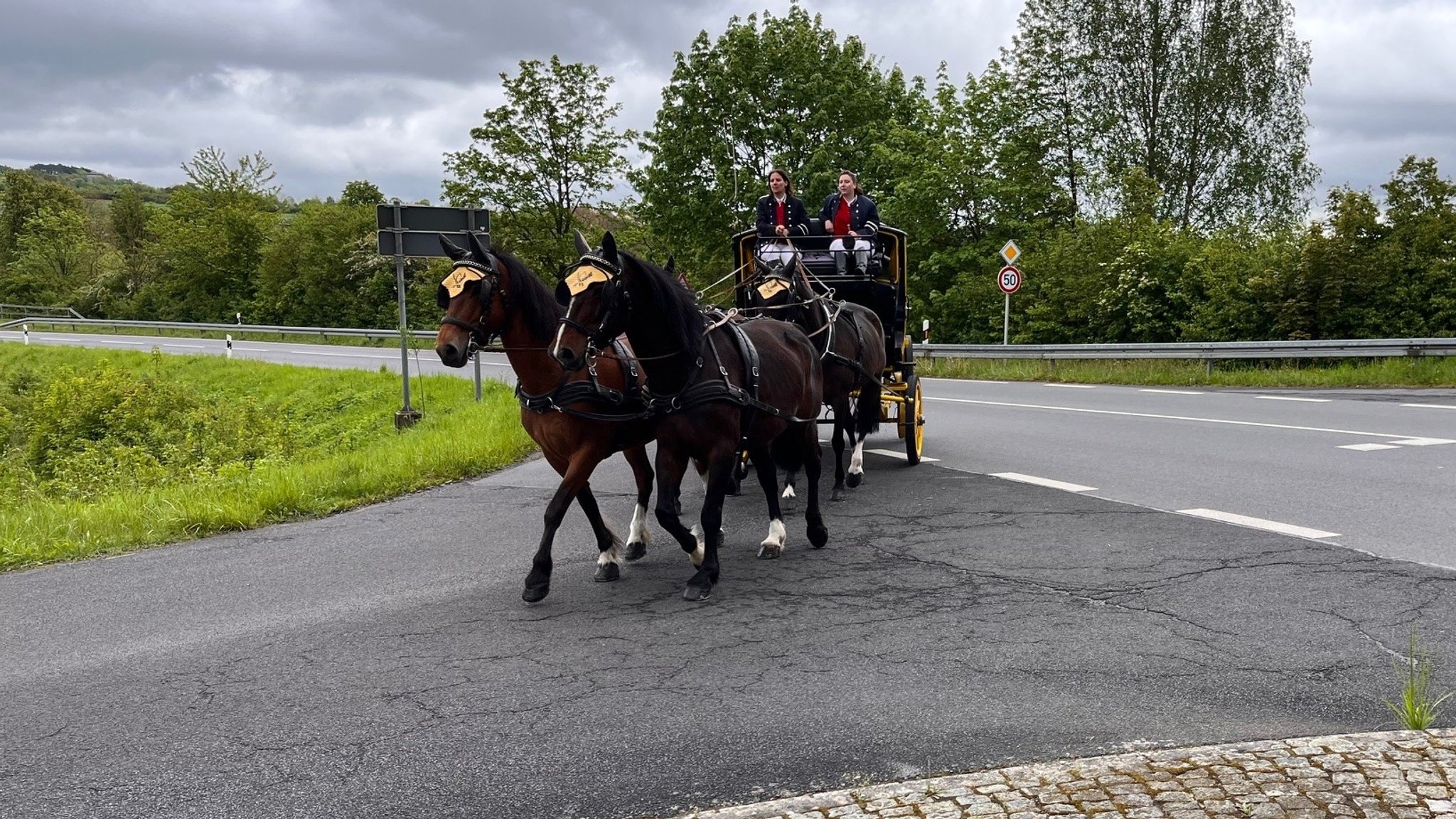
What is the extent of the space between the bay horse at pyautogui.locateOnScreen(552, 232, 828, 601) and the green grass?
458cm

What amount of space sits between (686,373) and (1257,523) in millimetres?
4102

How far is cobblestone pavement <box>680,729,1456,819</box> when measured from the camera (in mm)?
3318

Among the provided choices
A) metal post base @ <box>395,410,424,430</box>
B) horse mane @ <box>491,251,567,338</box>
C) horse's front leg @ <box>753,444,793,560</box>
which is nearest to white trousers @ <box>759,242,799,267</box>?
horse's front leg @ <box>753,444,793,560</box>

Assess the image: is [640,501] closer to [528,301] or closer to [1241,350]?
[528,301]

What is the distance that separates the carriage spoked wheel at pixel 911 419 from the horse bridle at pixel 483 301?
204 inches

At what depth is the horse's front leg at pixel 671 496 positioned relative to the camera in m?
6.01

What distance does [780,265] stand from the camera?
9219 mm

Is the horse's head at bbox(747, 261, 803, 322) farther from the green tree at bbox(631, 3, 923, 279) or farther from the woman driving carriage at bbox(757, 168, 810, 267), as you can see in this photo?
the green tree at bbox(631, 3, 923, 279)

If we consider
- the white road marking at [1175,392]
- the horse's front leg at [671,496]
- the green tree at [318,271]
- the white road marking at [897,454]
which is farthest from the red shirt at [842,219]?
the green tree at [318,271]

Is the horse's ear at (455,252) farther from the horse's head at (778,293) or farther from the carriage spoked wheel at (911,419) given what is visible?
the carriage spoked wheel at (911,419)

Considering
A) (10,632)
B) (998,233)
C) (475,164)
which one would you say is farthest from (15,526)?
(475,164)

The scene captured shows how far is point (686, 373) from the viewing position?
20.3 ft

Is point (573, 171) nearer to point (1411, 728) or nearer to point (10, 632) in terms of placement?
point (10, 632)

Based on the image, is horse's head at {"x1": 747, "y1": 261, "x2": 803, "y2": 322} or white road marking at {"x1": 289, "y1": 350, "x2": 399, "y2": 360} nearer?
horse's head at {"x1": 747, "y1": 261, "x2": 803, "y2": 322}
